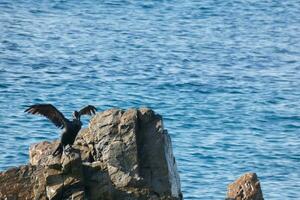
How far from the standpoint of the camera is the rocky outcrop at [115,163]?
88.6 ft

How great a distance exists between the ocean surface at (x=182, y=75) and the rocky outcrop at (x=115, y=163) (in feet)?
49.2

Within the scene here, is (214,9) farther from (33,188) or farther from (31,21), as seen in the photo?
(33,188)

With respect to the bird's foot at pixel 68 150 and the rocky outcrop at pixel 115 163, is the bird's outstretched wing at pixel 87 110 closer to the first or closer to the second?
the rocky outcrop at pixel 115 163

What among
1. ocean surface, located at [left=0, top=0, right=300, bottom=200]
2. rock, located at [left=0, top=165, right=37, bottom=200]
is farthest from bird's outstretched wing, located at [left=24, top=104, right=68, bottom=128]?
ocean surface, located at [left=0, top=0, right=300, bottom=200]

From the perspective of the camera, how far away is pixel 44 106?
91.7 feet

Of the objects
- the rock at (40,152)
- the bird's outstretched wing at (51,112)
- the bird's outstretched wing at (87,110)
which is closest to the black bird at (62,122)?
the bird's outstretched wing at (51,112)

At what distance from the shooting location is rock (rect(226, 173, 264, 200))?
32250 mm

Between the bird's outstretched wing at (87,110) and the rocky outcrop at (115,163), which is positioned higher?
the bird's outstretched wing at (87,110)

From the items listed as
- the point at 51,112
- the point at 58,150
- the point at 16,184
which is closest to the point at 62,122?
the point at 51,112

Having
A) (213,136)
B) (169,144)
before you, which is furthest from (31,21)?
(169,144)

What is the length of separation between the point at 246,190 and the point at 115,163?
497 centimetres

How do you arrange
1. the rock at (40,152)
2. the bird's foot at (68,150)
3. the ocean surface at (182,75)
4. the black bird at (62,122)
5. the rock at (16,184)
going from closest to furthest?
1. the bird's foot at (68,150)
2. the black bird at (62,122)
3. the rock at (16,184)
4. the rock at (40,152)
5. the ocean surface at (182,75)

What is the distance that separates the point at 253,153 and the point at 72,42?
22632 millimetres

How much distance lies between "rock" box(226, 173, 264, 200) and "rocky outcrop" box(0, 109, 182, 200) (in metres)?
2.52
